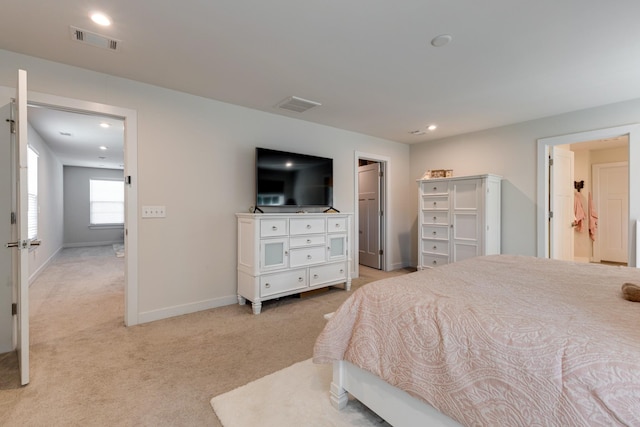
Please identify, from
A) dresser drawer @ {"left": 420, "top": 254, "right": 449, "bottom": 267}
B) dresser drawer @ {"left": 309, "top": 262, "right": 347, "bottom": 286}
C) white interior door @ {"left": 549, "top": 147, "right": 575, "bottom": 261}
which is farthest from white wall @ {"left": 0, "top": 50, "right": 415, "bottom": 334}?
white interior door @ {"left": 549, "top": 147, "right": 575, "bottom": 261}

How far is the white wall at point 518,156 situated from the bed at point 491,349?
240cm

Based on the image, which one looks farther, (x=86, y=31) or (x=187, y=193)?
(x=187, y=193)

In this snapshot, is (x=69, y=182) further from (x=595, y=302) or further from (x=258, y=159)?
(x=595, y=302)

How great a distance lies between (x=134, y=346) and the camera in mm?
2379

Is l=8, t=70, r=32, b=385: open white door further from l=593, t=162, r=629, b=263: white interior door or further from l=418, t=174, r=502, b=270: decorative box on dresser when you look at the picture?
l=593, t=162, r=629, b=263: white interior door

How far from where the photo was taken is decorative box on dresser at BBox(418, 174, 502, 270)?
13.1 feet

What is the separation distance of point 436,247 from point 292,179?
8.03ft

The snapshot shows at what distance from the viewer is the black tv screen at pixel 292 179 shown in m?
3.48

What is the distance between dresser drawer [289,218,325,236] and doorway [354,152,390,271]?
1.58 metres

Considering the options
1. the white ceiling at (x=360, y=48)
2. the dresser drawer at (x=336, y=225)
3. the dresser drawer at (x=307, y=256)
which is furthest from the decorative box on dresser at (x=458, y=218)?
the dresser drawer at (x=307, y=256)

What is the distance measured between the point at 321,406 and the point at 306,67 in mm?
2500

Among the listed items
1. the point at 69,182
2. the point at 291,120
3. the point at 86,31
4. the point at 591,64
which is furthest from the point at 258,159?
the point at 69,182

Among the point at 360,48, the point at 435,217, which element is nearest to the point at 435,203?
the point at 435,217

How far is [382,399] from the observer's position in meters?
1.40
